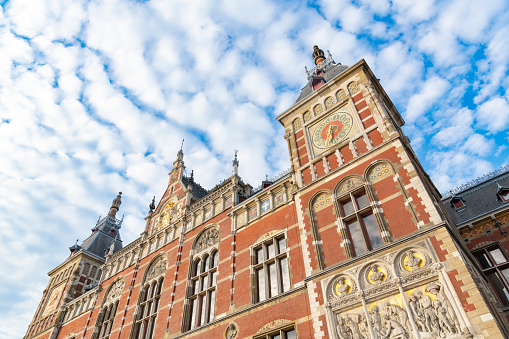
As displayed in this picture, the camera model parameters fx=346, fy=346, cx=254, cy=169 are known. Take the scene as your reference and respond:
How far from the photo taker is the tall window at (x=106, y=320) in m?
21.6

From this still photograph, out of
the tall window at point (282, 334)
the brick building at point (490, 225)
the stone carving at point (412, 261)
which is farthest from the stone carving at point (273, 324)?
the brick building at point (490, 225)

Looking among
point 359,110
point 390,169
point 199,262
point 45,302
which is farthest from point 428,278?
point 45,302

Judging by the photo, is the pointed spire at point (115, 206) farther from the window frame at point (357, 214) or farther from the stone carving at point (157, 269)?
the window frame at point (357, 214)

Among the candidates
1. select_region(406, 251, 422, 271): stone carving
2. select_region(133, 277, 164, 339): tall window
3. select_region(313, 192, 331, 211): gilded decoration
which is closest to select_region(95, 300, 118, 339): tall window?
select_region(133, 277, 164, 339): tall window

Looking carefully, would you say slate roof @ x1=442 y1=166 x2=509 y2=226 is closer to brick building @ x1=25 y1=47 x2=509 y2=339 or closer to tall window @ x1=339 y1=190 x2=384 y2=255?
brick building @ x1=25 y1=47 x2=509 y2=339

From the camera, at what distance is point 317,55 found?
2509cm

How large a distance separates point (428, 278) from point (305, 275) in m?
4.74

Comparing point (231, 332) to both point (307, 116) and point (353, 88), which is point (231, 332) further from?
point (353, 88)

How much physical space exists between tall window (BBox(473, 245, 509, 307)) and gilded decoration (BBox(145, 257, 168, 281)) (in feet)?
53.2

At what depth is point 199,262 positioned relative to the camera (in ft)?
62.3

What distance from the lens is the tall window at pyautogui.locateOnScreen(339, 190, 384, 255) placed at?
12.3 m

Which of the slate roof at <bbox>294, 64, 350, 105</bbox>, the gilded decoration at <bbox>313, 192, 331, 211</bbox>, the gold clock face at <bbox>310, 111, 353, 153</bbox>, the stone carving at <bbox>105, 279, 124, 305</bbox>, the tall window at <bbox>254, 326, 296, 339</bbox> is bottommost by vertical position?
the tall window at <bbox>254, 326, 296, 339</bbox>

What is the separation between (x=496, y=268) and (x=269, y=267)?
913 cm

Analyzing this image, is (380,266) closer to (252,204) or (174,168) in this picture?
(252,204)
